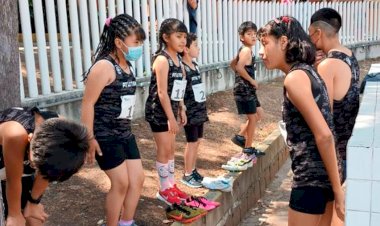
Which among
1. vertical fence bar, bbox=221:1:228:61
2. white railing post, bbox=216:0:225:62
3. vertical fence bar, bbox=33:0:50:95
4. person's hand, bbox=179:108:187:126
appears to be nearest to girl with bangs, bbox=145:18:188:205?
person's hand, bbox=179:108:187:126

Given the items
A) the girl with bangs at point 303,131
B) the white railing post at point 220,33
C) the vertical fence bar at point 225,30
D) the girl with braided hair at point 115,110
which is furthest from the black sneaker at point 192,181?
the vertical fence bar at point 225,30

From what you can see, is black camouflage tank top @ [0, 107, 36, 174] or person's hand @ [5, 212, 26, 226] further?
person's hand @ [5, 212, 26, 226]

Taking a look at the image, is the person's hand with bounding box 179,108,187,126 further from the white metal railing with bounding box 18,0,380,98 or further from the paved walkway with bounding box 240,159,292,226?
the white metal railing with bounding box 18,0,380,98

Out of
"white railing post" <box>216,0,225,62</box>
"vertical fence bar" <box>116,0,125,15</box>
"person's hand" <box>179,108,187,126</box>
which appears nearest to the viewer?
"person's hand" <box>179,108,187,126</box>

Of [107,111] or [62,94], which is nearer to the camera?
[107,111]

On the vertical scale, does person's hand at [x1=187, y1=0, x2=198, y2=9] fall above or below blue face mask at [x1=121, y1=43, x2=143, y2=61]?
above

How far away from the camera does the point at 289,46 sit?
264cm

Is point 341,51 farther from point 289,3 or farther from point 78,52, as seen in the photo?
point 289,3

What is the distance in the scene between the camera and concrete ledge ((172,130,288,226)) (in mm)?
4598

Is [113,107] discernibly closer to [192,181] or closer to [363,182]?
[192,181]

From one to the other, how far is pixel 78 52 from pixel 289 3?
7384mm

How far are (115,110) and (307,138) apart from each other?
1.39 metres

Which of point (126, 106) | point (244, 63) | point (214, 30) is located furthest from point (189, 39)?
point (214, 30)

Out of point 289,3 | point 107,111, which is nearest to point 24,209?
point 107,111
